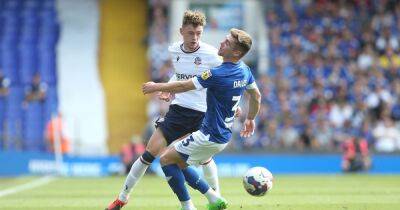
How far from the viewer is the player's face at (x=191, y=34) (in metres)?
10.1

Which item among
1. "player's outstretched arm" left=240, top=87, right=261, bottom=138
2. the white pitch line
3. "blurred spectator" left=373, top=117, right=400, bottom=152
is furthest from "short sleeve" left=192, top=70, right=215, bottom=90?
"blurred spectator" left=373, top=117, right=400, bottom=152

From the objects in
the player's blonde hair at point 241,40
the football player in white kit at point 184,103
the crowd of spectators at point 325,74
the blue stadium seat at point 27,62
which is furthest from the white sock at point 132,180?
the blue stadium seat at point 27,62

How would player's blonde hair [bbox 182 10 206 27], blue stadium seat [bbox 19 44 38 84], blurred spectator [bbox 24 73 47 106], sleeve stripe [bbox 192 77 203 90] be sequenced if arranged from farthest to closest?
blue stadium seat [bbox 19 44 38 84], blurred spectator [bbox 24 73 47 106], player's blonde hair [bbox 182 10 206 27], sleeve stripe [bbox 192 77 203 90]

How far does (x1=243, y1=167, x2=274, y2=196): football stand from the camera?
10.3 m

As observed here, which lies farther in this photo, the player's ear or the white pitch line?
the white pitch line

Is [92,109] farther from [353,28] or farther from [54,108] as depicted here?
[353,28]

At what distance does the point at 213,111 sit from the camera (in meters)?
9.63

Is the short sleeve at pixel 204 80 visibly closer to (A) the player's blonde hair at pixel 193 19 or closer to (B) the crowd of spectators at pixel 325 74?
(A) the player's blonde hair at pixel 193 19

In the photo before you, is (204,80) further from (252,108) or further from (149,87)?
(252,108)

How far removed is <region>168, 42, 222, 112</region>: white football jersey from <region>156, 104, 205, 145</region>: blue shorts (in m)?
0.07

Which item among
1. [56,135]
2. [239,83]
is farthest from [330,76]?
[239,83]

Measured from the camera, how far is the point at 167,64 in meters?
27.7

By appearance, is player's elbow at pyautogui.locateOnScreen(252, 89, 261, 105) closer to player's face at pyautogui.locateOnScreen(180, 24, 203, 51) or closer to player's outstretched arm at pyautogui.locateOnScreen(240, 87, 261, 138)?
player's outstretched arm at pyautogui.locateOnScreen(240, 87, 261, 138)

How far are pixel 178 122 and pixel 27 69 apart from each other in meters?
19.6
